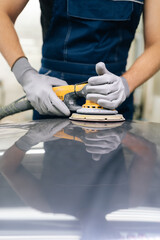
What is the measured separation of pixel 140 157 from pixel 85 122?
0.40m

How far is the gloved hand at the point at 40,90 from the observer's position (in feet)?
3.12

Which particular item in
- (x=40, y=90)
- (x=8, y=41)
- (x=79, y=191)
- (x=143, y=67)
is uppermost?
(x=8, y=41)

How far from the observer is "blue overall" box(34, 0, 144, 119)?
110 centimetres

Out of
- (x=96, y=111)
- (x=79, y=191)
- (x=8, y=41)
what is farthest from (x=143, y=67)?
(x=79, y=191)

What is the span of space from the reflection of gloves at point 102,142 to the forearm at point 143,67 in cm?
54

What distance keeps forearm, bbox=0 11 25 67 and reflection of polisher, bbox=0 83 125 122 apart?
9.0 inches

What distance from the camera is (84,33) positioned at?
43.3 inches

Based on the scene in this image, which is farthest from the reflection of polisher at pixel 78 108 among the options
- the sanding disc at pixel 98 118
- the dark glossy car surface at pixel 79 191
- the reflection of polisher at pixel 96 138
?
the dark glossy car surface at pixel 79 191

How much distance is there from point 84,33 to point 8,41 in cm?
36

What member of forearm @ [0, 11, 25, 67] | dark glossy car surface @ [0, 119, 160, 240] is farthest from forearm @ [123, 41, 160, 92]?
dark glossy car surface @ [0, 119, 160, 240]

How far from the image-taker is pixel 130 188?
287mm

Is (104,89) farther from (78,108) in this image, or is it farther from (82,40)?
(82,40)

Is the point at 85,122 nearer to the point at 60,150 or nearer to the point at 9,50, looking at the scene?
the point at 60,150

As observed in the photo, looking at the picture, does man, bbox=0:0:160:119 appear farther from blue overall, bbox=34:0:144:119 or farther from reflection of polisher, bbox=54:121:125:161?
reflection of polisher, bbox=54:121:125:161
